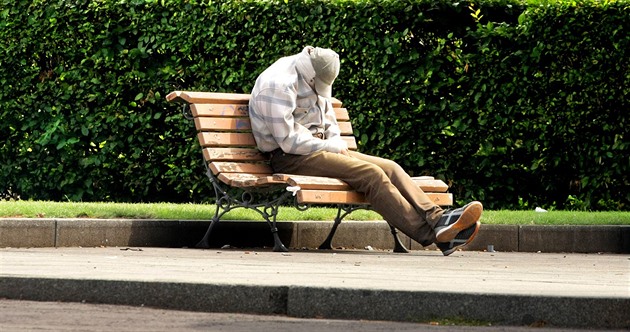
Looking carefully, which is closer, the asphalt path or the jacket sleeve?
the asphalt path

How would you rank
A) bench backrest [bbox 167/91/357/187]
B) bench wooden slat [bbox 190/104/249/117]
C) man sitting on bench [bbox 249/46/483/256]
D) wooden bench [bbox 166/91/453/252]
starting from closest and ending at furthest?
man sitting on bench [bbox 249/46/483/256]
wooden bench [bbox 166/91/453/252]
bench backrest [bbox 167/91/357/187]
bench wooden slat [bbox 190/104/249/117]

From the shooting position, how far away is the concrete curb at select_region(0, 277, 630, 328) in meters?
5.70

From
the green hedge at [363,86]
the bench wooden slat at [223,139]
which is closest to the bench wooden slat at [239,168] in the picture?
the bench wooden slat at [223,139]

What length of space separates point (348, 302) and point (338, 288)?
87 millimetres

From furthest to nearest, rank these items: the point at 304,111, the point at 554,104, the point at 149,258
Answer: the point at 554,104
the point at 304,111
the point at 149,258

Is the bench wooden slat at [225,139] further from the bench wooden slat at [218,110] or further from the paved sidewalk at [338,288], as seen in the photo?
the paved sidewalk at [338,288]

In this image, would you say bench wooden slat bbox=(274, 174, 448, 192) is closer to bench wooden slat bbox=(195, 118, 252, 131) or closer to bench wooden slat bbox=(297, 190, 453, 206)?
bench wooden slat bbox=(297, 190, 453, 206)

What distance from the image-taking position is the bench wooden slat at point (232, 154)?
10.3 meters

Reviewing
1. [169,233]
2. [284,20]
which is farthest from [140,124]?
[169,233]

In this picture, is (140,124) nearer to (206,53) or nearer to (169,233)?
(206,53)

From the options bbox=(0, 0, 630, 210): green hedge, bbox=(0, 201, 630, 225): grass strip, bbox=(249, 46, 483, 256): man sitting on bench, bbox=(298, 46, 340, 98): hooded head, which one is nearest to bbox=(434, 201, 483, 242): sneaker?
bbox=(249, 46, 483, 256): man sitting on bench

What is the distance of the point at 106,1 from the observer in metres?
13.8

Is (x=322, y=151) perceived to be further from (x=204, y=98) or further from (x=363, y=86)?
(x=363, y=86)

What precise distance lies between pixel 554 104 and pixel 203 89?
3.56 m
